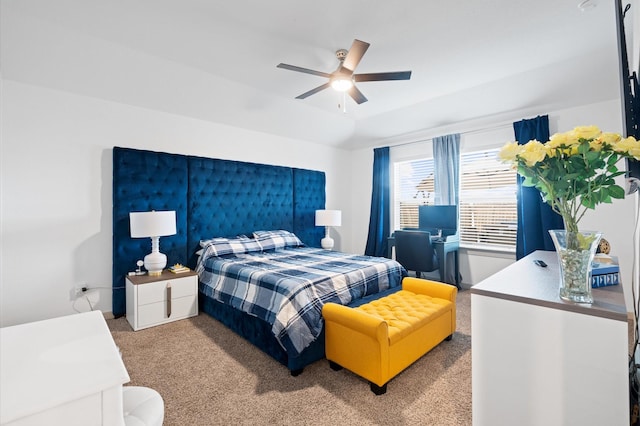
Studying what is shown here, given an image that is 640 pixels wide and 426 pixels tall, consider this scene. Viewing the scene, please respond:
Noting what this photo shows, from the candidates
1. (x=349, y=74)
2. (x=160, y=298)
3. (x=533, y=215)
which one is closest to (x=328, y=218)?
(x=349, y=74)

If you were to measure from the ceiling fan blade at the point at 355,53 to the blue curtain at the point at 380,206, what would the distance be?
296 cm

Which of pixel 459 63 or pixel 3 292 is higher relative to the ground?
pixel 459 63

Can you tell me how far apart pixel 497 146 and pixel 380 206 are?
2.10 m

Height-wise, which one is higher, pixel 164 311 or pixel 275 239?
pixel 275 239

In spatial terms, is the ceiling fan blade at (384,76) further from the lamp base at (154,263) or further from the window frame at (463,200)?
the lamp base at (154,263)

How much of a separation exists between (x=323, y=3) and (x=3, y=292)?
12.5 feet

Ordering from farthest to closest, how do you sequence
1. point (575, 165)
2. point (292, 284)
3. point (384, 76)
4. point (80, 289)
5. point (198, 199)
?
point (198, 199) < point (80, 289) < point (384, 76) < point (292, 284) < point (575, 165)

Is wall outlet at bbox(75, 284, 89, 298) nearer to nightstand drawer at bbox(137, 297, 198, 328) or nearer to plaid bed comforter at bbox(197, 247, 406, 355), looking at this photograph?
nightstand drawer at bbox(137, 297, 198, 328)

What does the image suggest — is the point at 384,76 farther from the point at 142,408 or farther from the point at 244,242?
the point at 142,408

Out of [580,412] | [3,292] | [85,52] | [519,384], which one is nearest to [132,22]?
[85,52]

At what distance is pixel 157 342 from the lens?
2.62m

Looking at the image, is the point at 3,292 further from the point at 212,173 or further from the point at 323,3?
the point at 323,3

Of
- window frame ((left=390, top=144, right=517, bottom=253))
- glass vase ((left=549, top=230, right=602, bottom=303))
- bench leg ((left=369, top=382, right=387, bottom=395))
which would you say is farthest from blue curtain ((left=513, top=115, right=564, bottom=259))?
glass vase ((left=549, top=230, right=602, bottom=303))

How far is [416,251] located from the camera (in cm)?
402
